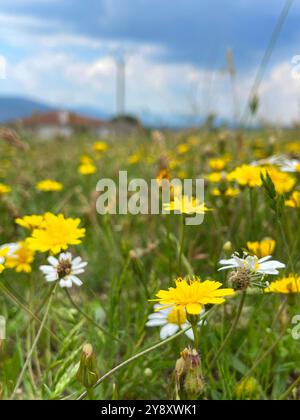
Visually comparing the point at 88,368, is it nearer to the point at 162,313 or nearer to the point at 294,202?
the point at 162,313

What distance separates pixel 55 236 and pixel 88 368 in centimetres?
30

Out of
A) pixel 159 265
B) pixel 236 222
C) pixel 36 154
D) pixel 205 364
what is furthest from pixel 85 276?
pixel 36 154

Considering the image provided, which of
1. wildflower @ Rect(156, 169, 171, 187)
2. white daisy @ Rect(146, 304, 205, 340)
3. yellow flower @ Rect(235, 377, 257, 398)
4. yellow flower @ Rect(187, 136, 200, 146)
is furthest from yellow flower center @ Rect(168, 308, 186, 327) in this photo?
yellow flower @ Rect(187, 136, 200, 146)

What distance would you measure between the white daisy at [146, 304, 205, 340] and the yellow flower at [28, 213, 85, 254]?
0.20m

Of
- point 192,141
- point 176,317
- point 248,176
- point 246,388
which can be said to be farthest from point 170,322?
point 192,141

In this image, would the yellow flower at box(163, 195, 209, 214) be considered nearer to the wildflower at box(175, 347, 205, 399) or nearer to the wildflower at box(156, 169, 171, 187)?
the wildflower at box(156, 169, 171, 187)

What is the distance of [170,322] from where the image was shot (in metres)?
0.98

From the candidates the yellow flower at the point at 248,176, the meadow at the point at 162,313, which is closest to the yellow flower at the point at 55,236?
the meadow at the point at 162,313

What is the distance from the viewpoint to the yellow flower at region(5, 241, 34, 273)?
1106 mm

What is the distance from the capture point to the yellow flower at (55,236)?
900 mm

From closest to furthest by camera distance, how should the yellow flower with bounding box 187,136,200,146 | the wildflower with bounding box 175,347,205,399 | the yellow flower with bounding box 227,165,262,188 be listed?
the wildflower with bounding box 175,347,205,399, the yellow flower with bounding box 227,165,262,188, the yellow flower with bounding box 187,136,200,146

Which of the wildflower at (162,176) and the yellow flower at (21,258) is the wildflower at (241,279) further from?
the yellow flower at (21,258)
